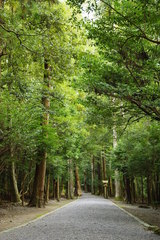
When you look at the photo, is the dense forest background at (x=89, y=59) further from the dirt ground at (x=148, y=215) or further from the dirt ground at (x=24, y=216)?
the dirt ground at (x=148, y=215)

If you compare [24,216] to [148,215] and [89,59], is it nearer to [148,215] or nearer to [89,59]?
[148,215]

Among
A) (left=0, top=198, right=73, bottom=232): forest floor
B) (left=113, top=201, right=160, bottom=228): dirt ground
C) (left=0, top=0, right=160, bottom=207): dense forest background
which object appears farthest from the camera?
(left=113, top=201, right=160, bottom=228): dirt ground

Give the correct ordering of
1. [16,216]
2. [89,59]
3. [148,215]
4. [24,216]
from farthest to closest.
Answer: [148,215]
[16,216]
[24,216]
[89,59]

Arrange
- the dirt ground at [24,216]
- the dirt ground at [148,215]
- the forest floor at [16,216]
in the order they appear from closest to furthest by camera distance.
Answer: the forest floor at [16,216] < the dirt ground at [24,216] < the dirt ground at [148,215]

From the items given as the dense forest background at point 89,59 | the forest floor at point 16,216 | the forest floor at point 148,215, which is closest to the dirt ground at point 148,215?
the forest floor at point 148,215

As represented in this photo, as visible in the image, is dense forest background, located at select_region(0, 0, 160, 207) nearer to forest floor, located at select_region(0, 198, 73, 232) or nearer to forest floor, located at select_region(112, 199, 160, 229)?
forest floor, located at select_region(0, 198, 73, 232)

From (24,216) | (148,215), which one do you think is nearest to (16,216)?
(24,216)

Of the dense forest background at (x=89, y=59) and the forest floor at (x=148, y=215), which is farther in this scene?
the forest floor at (x=148, y=215)

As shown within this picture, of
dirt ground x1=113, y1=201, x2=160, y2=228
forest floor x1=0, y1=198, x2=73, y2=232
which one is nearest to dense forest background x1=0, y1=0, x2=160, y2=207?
forest floor x1=0, y1=198, x2=73, y2=232

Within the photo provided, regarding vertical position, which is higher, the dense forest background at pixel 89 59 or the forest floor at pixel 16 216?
the dense forest background at pixel 89 59

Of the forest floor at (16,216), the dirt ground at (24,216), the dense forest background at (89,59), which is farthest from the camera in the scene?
the dirt ground at (24,216)

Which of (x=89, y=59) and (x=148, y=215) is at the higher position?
(x=89, y=59)

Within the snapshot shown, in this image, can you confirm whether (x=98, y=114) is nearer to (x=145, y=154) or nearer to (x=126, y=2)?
(x=126, y=2)

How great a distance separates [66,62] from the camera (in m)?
9.60
